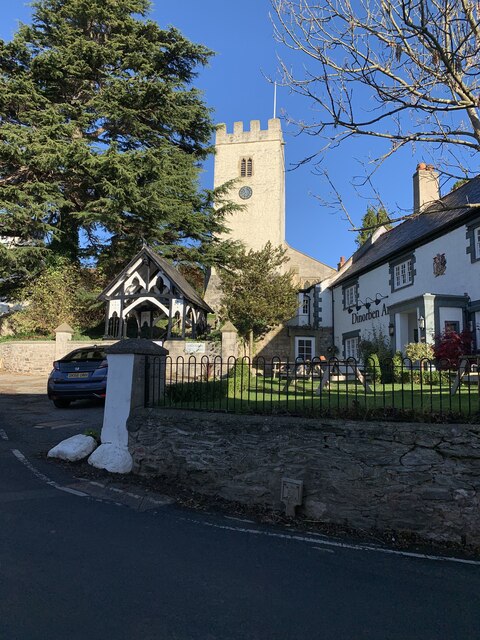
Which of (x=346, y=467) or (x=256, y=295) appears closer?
(x=346, y=467)

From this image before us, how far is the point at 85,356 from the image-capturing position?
11055mm

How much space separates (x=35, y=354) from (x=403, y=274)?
679 inches

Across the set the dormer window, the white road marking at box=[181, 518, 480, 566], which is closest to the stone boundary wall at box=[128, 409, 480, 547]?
the white road marking at box=[181, 518, 480, 566]

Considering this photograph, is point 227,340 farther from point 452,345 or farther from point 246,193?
point 246,193

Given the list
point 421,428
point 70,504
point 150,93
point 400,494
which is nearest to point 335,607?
point 400,494

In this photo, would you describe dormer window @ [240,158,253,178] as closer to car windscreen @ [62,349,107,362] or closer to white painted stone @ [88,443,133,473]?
car windscreen @ [62,349,107,362]

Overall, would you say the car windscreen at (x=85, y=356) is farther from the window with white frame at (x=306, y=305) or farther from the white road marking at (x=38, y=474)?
the window with white frame at (x=306, y=305)

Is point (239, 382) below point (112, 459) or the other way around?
the other way around

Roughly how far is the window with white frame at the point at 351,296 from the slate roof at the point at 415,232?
24.9 inches

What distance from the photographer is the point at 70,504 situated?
16.3ft

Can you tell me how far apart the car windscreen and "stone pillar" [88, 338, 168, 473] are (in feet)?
14.7

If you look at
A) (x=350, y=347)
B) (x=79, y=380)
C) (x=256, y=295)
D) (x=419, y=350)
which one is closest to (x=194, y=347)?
(x=256, y=295)

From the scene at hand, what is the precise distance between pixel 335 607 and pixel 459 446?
217 centimetres

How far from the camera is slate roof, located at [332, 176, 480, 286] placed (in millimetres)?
16906
